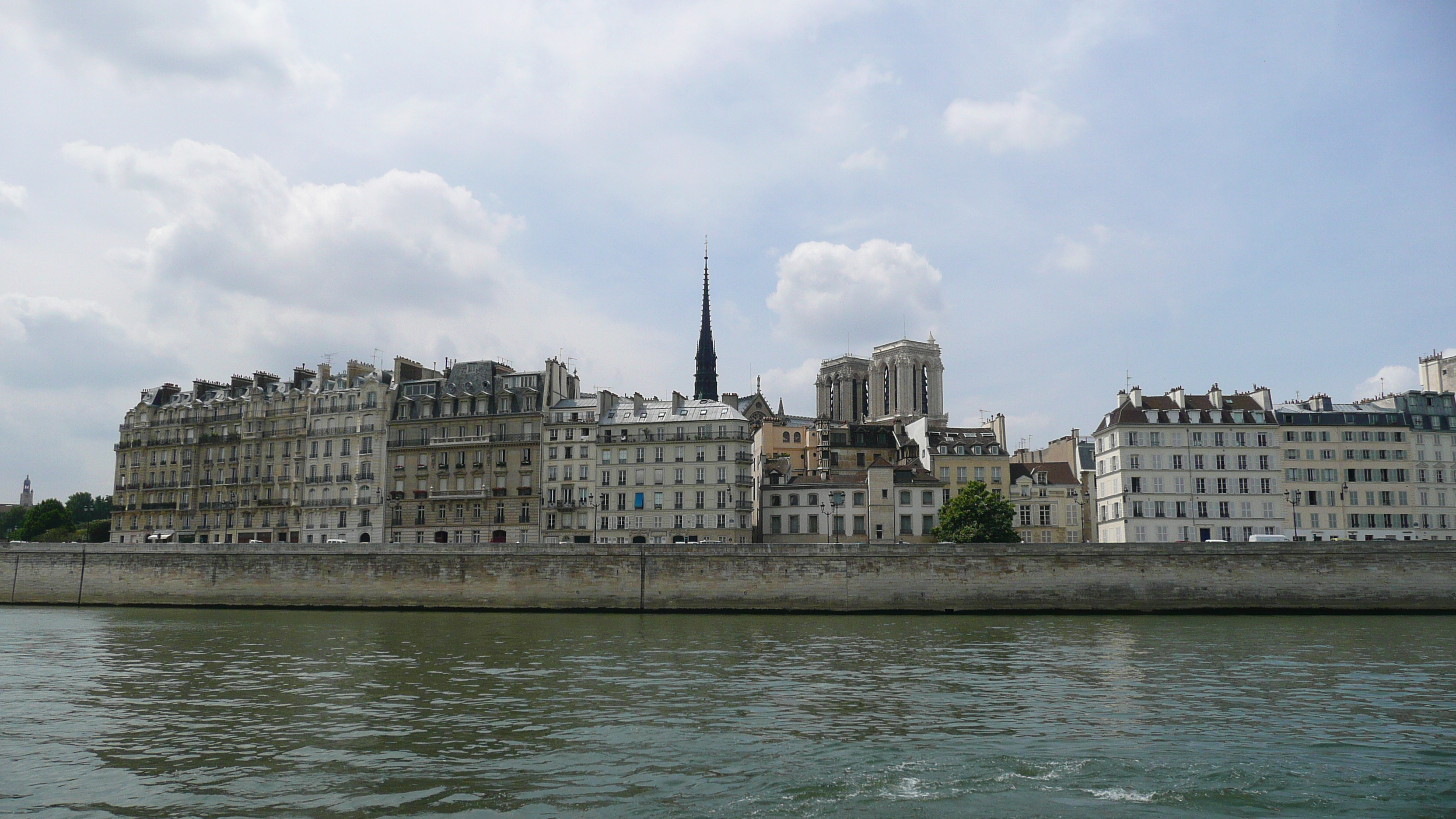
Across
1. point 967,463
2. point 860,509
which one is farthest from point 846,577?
point 967,463

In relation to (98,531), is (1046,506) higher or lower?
higher

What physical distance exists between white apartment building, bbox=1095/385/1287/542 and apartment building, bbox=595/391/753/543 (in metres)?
24.3

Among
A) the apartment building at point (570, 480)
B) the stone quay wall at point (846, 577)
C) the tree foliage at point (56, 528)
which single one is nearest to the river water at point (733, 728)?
the stone quay wall at point (846, 577)

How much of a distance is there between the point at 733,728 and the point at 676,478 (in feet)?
156

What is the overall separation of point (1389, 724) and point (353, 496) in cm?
6423

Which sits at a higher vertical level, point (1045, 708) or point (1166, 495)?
point (1166, 495)

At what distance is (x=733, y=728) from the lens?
1775cm

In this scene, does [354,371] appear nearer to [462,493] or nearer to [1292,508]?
[462,493]

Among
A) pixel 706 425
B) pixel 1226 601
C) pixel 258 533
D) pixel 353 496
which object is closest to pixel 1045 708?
pixel 1226 601

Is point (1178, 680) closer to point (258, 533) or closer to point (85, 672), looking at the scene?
point (85, 672)

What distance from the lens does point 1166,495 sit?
6488 centimetres

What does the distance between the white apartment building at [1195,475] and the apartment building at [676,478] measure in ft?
79.6

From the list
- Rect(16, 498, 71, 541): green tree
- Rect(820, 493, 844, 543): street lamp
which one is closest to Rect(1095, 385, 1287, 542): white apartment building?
Rect(820, 493, 844, 543): street lamp

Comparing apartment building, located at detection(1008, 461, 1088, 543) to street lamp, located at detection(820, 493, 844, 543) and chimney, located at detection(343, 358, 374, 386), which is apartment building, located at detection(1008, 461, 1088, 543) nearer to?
street lamp, located at detection(820, 493, 844, 543)
